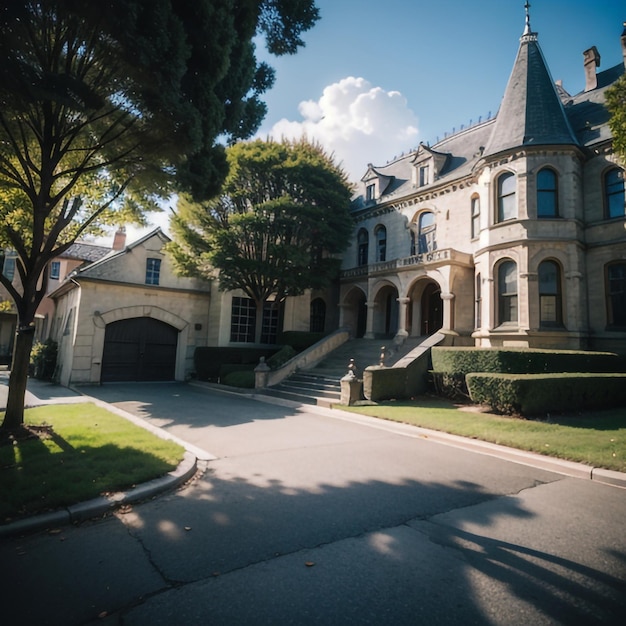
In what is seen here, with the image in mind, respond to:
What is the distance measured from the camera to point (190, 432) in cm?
822

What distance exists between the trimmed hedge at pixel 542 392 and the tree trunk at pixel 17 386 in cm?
1065

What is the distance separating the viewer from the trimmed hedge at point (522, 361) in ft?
38.9

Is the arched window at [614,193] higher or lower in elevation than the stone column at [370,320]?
higher

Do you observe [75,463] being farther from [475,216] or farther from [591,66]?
[591,66]

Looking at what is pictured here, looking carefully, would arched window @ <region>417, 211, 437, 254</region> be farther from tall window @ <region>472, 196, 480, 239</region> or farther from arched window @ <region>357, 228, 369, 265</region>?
arched window @ <region>357, 228, 369, 265</region>

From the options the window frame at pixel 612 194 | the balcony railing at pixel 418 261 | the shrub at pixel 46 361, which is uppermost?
the window frame at pixel 612 194

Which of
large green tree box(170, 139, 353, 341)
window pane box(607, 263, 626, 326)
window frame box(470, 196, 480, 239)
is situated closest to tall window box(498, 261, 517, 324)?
window frame box(470, 196, 480, 239)

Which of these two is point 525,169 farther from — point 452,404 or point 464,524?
point 464,524

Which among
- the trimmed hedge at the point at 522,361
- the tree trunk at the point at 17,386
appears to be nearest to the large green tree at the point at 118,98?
the tree trunk at the point at 17,386

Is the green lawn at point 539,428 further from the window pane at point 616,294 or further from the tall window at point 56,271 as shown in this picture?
the tall window at point 56,271

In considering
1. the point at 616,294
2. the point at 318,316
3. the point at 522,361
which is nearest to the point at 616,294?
the point at 616,294

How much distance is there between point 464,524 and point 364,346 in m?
15.4

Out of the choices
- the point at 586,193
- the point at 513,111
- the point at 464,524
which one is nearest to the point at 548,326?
the point at 586,193

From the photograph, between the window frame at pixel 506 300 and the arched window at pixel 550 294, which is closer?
the arched window at pixel 550 294
